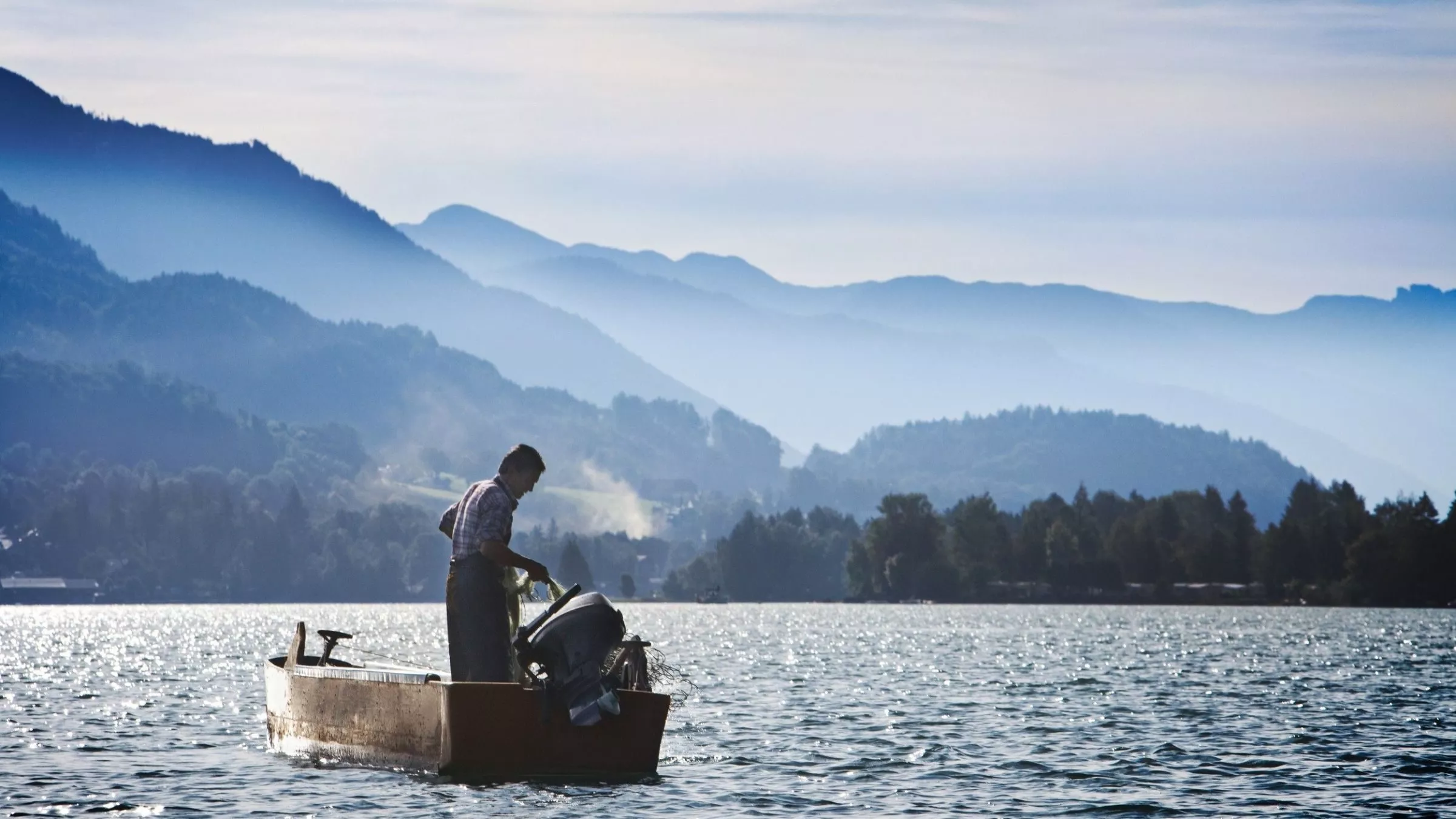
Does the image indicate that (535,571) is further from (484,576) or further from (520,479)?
(520,479)

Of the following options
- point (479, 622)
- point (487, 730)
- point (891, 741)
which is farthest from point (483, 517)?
point (891, 741)

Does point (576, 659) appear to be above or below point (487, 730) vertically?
above

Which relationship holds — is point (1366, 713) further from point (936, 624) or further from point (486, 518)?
point (936, 624)

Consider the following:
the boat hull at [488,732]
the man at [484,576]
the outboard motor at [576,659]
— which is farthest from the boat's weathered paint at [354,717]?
the outboard motor at [576,659]

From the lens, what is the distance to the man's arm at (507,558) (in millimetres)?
30688

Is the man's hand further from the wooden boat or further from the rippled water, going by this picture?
the rippled water

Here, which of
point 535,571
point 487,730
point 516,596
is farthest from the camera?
point 516,596

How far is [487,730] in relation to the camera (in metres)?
30.3

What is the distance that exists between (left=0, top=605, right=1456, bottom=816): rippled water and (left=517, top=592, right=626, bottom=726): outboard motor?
152 cm

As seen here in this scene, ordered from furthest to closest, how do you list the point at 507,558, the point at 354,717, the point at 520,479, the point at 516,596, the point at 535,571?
the point at 354,717 → the point at 516,596 → the point at 520,479 → the point at 507,558 → the point at 535,571

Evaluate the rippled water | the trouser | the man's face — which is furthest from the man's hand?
the rippled water

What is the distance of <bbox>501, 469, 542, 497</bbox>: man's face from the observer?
31312mm

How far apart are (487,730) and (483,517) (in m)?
Answer: 3.53

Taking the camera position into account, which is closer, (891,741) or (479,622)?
(479,622)
